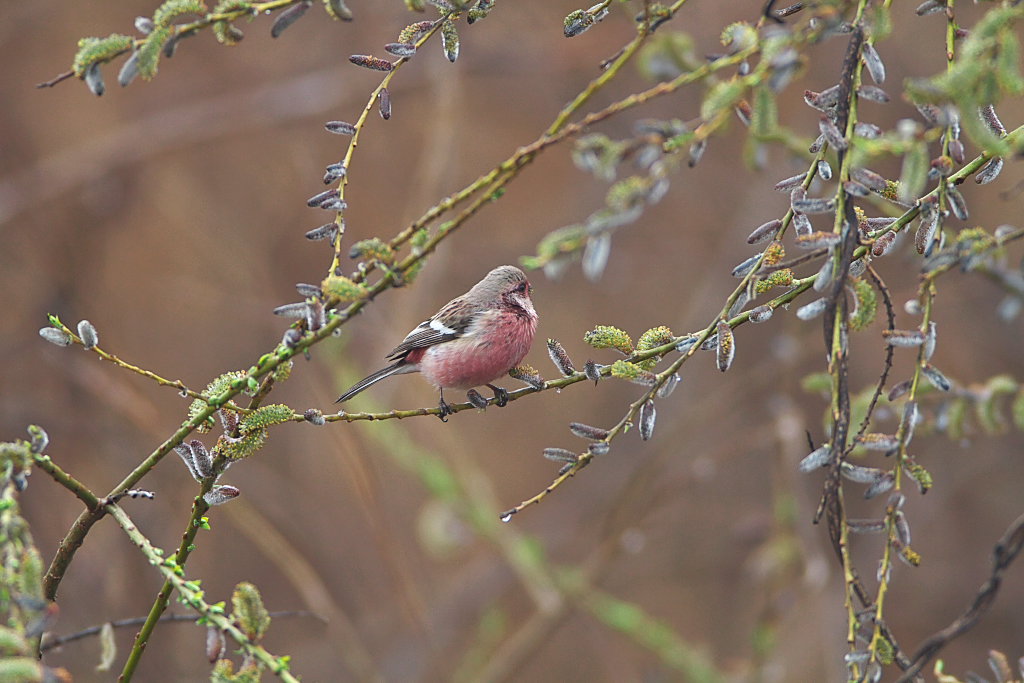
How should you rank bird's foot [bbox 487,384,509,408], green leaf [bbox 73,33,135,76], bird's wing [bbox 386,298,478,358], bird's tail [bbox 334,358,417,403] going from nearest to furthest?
1. green leaf [bbox 73,33,135,76]
2. bird's foot [bbox 487,384,509,408]
3. bird's tail [bbox 334,358,417,403]
4. bird's wing [bbox 386,298,478,358]

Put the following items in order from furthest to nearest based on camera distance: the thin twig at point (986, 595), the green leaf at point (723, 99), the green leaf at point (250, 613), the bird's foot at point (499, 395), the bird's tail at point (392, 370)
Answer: the bird's tail at point (392, 370) < the bird's foot at point (499, 395) < the green leaf at point (250, 613) < the thin twig at point (986, 595) < the green leaf at point (723, 99)

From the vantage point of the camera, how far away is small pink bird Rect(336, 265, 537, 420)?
4164 millimetres

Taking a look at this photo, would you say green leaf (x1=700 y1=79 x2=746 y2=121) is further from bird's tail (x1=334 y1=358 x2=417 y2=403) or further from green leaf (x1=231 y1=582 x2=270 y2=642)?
bird's tail (x1=334 y1=358 x2=417 y2=403)

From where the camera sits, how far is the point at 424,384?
25.1 ft

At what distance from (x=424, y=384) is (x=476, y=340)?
137 inches

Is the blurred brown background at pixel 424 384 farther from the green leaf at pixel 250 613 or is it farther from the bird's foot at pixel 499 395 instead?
the green leaf at pixel 250 613

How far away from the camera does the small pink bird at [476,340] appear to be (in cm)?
416

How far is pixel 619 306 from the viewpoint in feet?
29.0

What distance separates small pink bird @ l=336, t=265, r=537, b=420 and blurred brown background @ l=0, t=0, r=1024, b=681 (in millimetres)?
1501

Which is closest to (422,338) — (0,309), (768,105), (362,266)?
(362,266)

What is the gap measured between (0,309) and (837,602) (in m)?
6.98

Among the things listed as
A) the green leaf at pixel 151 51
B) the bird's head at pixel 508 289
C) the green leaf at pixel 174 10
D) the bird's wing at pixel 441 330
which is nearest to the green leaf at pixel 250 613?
the green leaf at pixel 151 51

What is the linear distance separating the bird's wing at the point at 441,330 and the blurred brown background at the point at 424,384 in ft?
4.99

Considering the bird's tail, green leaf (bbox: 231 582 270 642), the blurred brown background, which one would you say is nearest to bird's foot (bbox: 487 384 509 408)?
the bird's tail
